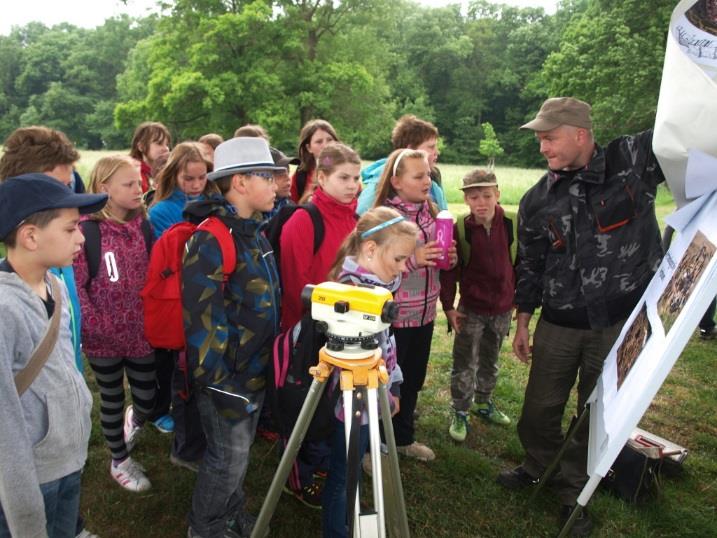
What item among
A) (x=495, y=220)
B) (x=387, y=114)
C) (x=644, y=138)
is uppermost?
(x=644, y=138)

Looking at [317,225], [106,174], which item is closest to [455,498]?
[317,225]

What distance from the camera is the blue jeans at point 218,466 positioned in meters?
2.62

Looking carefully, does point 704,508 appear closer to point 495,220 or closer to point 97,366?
point 495,220

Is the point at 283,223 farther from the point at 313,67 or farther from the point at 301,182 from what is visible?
the point at 313,67

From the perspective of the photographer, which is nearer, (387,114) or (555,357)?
(555,357)

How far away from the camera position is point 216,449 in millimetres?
2660

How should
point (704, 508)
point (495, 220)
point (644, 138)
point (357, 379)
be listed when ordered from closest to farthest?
point (357, 379) < point (644, 138) < point (704, 508) < point (495, 220)

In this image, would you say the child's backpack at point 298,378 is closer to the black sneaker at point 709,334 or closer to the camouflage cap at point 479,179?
the camouflage cap at point 479,179

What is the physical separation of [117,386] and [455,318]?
2.46 m

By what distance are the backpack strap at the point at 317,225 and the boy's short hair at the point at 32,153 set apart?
4.54ft

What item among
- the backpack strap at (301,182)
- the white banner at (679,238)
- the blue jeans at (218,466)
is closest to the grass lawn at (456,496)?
the blue jeans at (218,466)

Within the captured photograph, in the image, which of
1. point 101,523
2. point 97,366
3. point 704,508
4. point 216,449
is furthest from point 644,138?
point 101,523

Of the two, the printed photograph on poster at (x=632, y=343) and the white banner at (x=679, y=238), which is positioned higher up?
the white banner at (x=679, y=238)

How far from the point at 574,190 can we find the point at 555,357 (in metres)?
1.05
